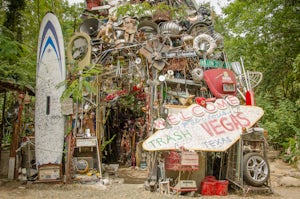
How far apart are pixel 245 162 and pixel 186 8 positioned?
722 centimetres

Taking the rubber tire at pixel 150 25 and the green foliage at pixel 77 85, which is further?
the rubber tire at pixel 150 25

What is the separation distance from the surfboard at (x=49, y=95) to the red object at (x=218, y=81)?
4.11 metres

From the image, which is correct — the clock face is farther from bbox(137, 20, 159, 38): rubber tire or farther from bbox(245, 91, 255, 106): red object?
bbox(245, 91, 255, 106): red object

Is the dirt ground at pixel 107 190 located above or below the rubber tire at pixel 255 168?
below

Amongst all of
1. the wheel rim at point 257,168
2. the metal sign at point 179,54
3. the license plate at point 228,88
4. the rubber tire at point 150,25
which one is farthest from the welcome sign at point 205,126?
the rubber tire at point 150,25


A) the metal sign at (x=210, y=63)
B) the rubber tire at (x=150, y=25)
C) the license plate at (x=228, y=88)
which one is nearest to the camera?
the license plate at (x=228, y=88)

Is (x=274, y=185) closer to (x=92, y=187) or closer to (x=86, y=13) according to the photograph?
(x=92, y=187)

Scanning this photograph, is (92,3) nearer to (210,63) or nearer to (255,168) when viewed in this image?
(210,63)

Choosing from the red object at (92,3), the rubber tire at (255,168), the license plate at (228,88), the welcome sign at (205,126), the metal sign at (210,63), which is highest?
the red object at (92,3)

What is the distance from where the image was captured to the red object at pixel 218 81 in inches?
349

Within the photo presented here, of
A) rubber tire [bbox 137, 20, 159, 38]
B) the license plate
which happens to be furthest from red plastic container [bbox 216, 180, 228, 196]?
rubber tire [bbox 137, 20, 159, 38]

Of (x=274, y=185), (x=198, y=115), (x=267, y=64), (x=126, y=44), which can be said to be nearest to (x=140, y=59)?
(x=126, y=44)

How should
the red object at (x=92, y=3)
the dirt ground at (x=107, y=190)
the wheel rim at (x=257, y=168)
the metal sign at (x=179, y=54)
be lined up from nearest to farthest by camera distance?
the dirt ground at (x=107, y=190), the wheel rim at (x=257, y=168), the metal sign at (x=179, y=54), the red object at (x=92, y=3)

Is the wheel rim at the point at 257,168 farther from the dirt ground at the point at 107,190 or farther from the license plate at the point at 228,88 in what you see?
the license plate at the point at 228,88
